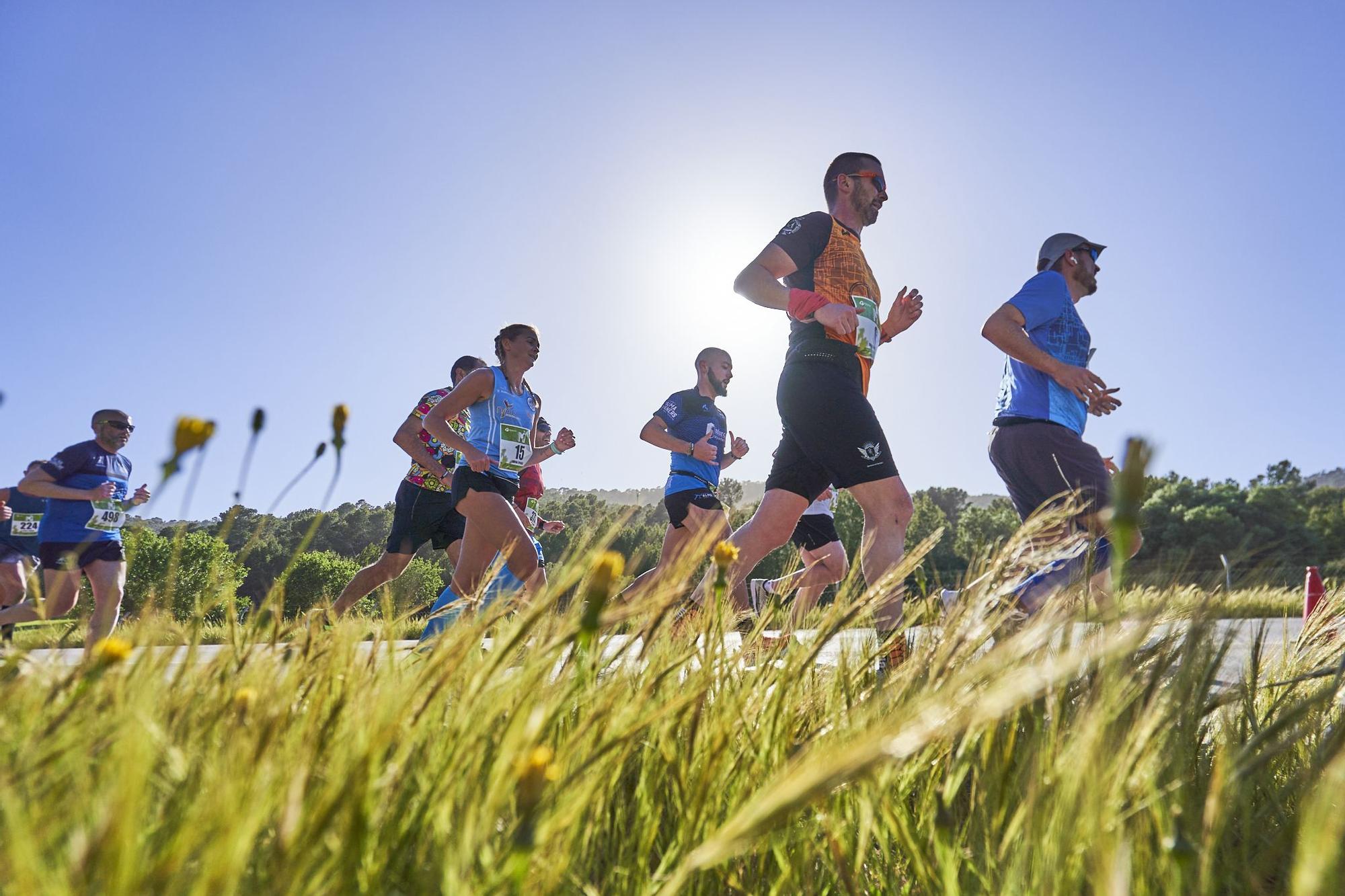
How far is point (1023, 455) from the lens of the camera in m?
3.25

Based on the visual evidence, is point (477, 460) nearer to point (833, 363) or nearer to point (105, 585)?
point (833, 363)

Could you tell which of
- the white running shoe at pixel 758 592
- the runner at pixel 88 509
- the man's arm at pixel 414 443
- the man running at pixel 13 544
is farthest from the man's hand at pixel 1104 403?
the man running at pixel 13 544

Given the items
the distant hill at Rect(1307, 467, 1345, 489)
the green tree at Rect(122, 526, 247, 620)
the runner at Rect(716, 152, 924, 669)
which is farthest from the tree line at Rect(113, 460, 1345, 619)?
the distant hill at Rect(1307, 467, 1345, 489)

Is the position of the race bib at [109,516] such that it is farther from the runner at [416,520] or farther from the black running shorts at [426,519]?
the black running shorts at [426,519]

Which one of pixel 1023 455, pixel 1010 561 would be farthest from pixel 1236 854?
pixel 1023 455

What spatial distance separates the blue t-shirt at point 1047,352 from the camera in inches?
129

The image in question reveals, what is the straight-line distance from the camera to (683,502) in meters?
5.65

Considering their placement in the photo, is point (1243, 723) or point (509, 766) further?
point (1243, 723)

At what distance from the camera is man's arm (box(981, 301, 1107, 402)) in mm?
3105

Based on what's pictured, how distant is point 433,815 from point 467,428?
395 cm

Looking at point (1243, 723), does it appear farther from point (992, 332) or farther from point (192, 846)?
A: point (992, 332)

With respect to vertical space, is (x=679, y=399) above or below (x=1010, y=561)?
above

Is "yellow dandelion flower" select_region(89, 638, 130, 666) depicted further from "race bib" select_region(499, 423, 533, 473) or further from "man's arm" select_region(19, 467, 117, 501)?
"man's arm" select_region(19, 467, 117, 501)

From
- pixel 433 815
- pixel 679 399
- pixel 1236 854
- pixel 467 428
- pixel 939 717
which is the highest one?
pixel 679 399
